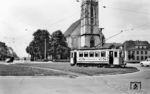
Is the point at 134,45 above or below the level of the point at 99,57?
above

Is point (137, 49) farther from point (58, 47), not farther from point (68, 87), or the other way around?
point (68, 87)

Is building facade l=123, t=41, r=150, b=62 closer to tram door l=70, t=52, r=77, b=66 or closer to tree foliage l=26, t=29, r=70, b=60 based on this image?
tree foliage l=26, t=29, r=70, b=60

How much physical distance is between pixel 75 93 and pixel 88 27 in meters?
91.0

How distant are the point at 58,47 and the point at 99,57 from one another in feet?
132

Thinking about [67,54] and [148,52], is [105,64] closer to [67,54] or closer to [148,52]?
[67,54]

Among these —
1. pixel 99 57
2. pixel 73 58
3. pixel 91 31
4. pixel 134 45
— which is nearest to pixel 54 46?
pixel 91 31

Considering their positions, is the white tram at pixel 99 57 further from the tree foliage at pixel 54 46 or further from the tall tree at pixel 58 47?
the tall tree at pixel 58 47

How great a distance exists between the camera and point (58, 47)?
254ft

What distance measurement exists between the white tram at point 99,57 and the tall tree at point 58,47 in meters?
36.2

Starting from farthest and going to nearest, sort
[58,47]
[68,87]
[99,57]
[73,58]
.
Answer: [58,47] < [73,58] < [99,57] < [68,87]

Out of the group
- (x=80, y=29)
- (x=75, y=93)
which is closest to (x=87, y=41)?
(x=80, y=29)

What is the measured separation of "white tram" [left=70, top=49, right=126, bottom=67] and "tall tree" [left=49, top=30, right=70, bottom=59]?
36.2 m

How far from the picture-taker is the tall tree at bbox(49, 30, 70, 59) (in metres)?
77.3

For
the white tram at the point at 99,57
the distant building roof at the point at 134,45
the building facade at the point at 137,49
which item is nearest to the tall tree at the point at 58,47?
the building facade at the point at 137,49
